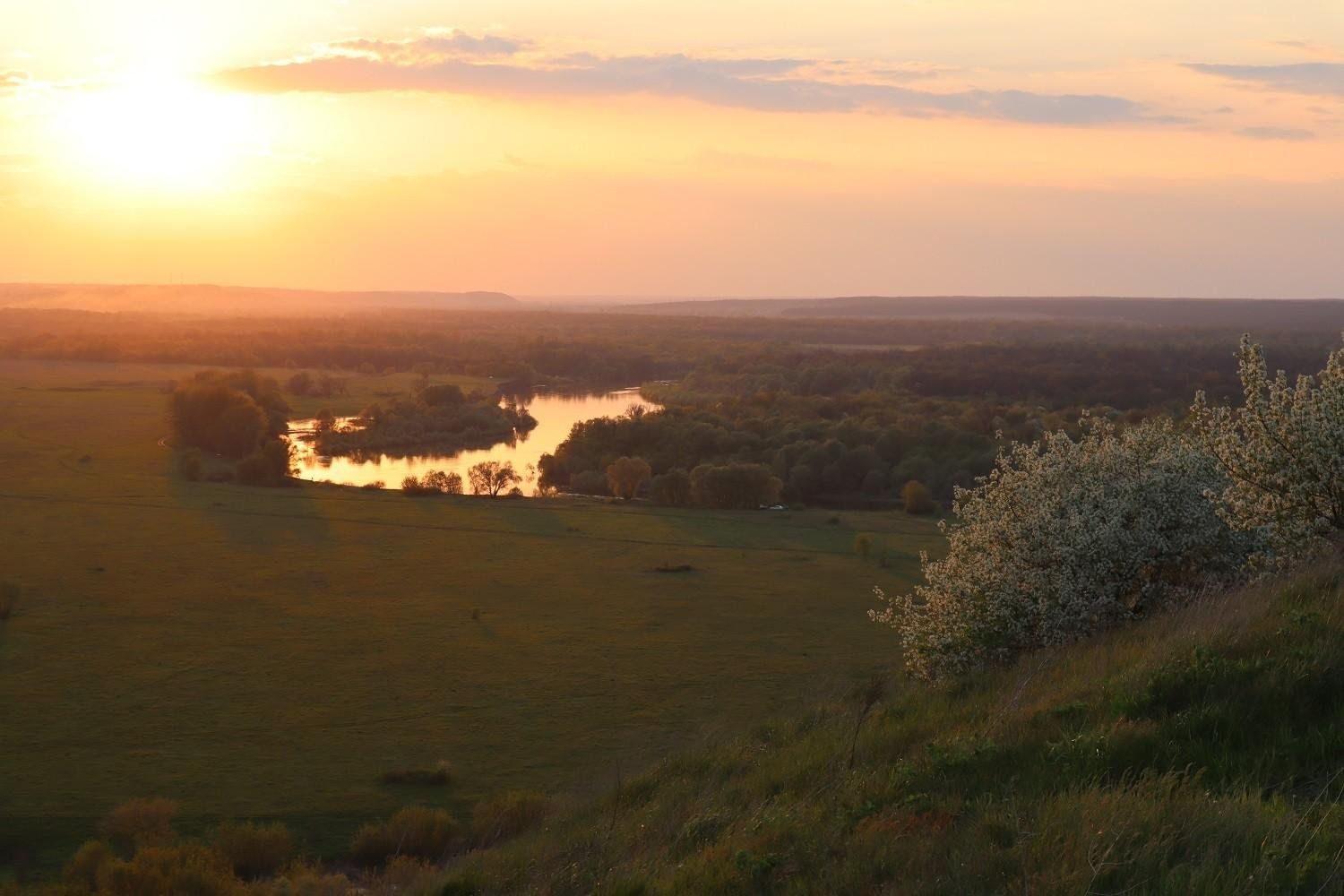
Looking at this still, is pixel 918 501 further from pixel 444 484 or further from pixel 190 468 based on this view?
pixel 190 468

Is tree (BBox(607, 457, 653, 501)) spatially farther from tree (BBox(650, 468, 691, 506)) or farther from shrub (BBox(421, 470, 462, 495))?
shrub (BBox(421, 470, 462, 495))

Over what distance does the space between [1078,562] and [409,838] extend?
49.2ft

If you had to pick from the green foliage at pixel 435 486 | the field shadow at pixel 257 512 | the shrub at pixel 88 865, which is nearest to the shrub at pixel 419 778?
the shrub at pixel 88 865

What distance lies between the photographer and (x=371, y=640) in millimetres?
40969

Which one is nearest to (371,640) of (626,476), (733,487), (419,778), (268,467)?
(419,778)

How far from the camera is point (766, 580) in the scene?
51.7 meters

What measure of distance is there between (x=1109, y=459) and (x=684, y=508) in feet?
174

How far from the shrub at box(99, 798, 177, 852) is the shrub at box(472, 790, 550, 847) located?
625 centimetres

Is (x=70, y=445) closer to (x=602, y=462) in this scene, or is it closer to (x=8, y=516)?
(x=8, y=516)

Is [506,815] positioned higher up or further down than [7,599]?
higher up

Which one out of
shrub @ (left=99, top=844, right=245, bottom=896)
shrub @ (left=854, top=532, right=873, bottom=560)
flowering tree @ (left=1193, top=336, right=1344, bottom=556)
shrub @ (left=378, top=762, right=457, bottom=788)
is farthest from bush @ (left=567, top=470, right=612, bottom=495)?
flowering tree @ (left=1193, top=336, right=1344, bottom=556)

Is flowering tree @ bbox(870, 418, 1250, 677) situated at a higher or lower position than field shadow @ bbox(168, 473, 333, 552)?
higher

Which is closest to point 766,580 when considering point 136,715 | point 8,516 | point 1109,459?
point 136,715

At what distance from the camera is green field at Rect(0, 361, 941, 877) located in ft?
91.6
